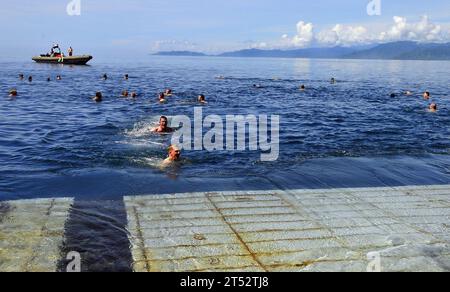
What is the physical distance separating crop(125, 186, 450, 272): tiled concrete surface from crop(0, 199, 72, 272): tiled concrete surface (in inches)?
47.5

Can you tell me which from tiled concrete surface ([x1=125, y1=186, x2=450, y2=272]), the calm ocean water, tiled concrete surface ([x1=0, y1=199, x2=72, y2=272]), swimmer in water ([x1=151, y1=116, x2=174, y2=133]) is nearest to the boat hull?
the calm ocean water

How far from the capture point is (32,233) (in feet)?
24.0

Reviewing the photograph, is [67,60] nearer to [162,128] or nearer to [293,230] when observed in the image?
[162,128]

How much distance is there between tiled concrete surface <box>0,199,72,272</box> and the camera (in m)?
6.24

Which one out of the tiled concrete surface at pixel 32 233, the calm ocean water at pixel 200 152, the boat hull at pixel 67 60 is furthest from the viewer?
the boat hull at pixel 67 60

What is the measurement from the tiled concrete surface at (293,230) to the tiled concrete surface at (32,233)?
3.96 feet

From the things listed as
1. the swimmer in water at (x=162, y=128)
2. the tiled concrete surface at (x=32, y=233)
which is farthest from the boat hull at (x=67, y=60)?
the tiled concrete surface at (x=32, y=233)

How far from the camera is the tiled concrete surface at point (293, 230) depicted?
6527mm

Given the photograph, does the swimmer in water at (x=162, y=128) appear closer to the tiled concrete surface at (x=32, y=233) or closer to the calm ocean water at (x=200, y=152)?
the calm ocean water at (x=200, y=152)

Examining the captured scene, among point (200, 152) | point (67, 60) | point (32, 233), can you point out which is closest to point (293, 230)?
point (32, 233)

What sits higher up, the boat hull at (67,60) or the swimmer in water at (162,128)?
the boat hull at (67,60)

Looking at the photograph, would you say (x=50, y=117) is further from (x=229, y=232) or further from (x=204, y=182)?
(x=229, y=232)

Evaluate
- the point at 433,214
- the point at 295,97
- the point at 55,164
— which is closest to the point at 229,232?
the point at 433,214
